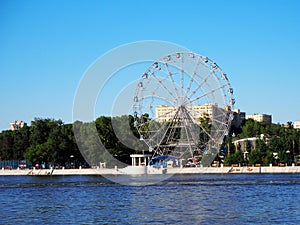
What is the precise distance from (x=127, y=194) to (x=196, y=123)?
33616 mm

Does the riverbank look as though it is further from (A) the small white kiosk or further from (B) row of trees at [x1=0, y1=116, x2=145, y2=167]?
(B) row of trees at [x1=0, y1=116, x2=145, y2=167]

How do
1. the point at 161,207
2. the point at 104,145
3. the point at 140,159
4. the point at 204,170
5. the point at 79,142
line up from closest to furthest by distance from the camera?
the point at 161,207
the point at 204,170
the point at 140,159
the point at 104,145
the point at 79,142

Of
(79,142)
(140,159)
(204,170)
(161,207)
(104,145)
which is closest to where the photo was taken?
(161,207)

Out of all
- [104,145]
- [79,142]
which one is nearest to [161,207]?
[104,145]

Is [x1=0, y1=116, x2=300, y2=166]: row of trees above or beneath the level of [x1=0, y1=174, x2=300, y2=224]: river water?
above

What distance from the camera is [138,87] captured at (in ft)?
299

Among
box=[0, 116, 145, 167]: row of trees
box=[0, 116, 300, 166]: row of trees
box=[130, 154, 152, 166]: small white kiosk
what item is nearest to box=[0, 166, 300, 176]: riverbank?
box=[130, 154, 152, 166]: small white kiosk

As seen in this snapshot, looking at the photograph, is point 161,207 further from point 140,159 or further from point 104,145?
point 104,145

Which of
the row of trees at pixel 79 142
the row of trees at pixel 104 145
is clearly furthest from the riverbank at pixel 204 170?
the row of trees at pixel 79 142

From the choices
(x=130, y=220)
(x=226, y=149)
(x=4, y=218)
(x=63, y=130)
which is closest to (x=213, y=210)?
(x=130, y=220)

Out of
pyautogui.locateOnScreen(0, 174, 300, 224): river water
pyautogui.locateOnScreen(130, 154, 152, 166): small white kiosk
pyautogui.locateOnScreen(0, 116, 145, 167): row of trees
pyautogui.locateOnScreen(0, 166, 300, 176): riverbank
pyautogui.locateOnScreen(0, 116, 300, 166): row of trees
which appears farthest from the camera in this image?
pyautogui.locateOnScreen(0, 116, 145, 167): row of trees

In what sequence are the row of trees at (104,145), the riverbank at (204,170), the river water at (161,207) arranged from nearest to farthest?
the river water at (161,207)
the riverbank at (204,170)
the row of trees at (104,145)

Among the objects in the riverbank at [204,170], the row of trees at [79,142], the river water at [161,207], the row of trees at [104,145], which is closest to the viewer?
the river water at [161,207]

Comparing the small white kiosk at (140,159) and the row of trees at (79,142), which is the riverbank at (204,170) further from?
the row of trees at (79,142)
